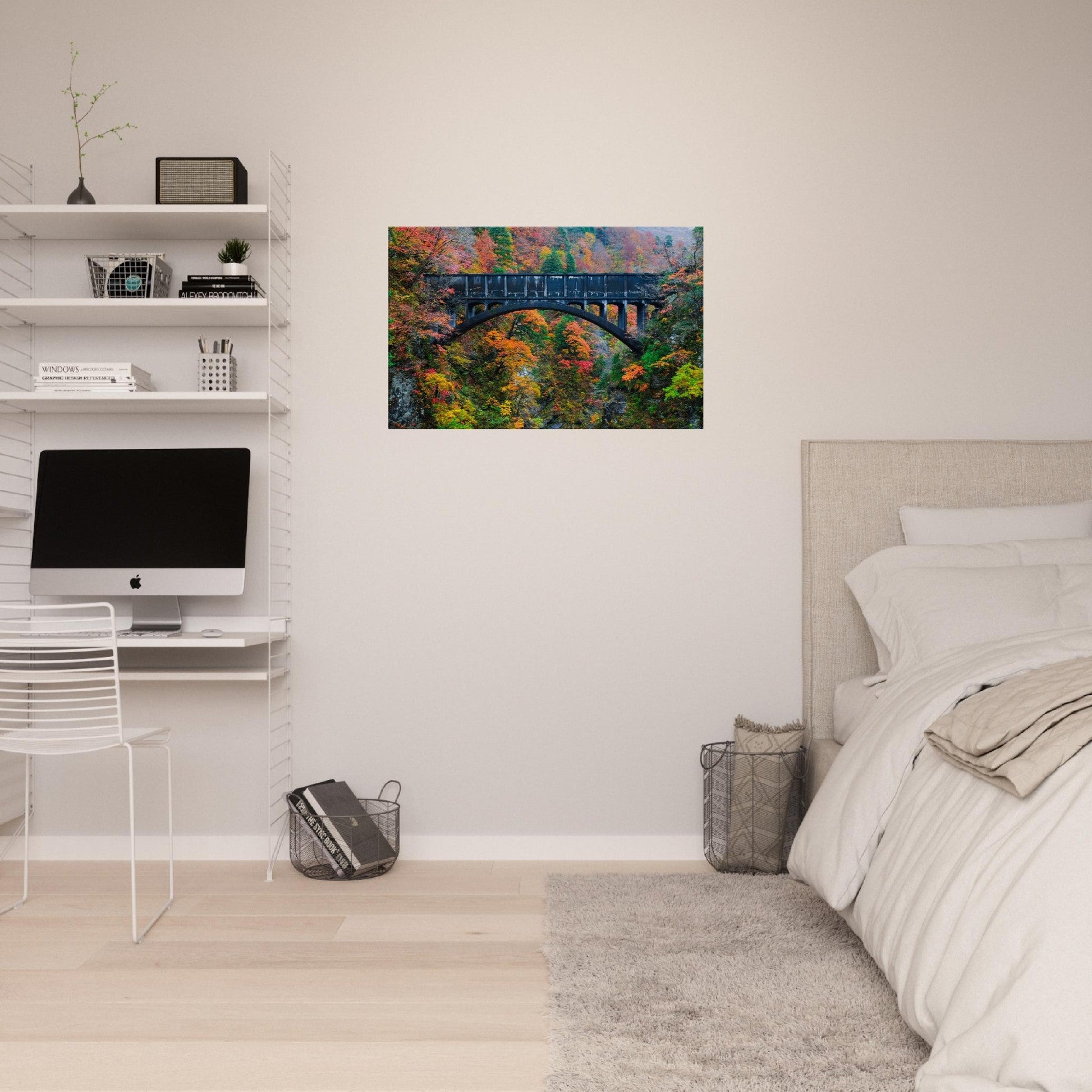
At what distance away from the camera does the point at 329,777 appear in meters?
3.20

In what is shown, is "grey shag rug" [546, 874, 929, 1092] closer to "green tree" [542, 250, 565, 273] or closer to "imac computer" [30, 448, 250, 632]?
"imac computer" [30, 448, 250, 632]

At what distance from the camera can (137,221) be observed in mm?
3061

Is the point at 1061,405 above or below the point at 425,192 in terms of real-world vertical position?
below

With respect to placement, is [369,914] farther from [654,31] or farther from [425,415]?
[654,31]

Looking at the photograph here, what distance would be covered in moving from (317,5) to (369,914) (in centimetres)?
283

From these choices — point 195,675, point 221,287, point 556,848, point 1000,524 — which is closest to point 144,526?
point 195,675

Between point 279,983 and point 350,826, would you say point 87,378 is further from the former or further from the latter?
point 279,983

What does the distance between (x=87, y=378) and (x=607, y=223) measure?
170 centimetres

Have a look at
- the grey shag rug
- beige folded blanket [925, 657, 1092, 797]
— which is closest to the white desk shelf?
the grey shag rug

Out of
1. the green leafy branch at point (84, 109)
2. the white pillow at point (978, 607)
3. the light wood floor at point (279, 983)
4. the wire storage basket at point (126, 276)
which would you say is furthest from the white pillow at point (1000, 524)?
the green leafy branch at point (84, 109)

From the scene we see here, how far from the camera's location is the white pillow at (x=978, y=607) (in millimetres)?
2514

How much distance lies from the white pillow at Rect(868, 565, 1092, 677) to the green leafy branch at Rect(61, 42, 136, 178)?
285cm

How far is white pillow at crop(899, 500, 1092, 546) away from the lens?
2945 millimetres

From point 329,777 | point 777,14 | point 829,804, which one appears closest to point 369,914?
point 329,777
